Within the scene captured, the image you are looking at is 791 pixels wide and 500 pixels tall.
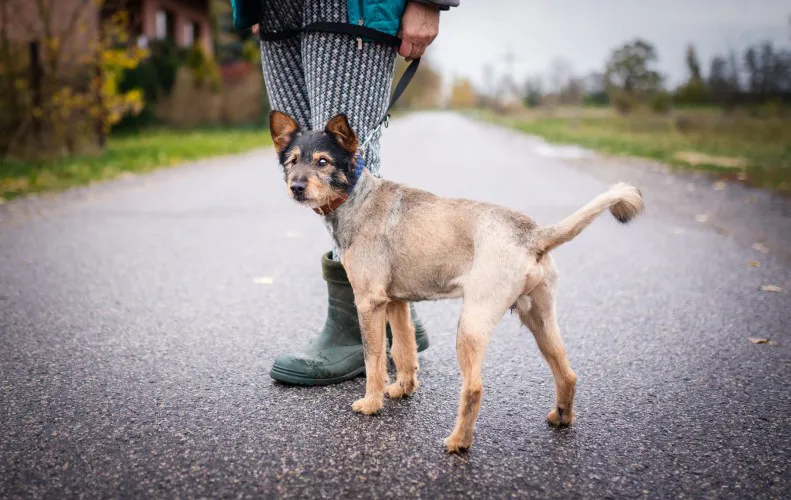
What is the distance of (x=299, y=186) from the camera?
282 centimetres

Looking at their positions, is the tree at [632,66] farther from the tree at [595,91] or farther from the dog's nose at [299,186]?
the dog's nose at [299,186]

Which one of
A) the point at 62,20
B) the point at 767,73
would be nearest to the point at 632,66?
the point at 767,73

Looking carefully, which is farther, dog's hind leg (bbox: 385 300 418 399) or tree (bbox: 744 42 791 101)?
tree (bbox: 744 42 791 101)

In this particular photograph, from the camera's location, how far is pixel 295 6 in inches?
127

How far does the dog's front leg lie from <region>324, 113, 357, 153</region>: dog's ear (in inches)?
26.7

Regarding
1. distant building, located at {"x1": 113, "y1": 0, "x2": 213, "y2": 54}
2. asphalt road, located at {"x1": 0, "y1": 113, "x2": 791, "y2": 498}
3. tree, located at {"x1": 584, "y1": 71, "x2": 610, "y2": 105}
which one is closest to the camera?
asphalt road, located at {"x1": 0, "y1": 113, "x2": 791, "y2": 498}

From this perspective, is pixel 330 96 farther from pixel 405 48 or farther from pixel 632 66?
pixel 632 66

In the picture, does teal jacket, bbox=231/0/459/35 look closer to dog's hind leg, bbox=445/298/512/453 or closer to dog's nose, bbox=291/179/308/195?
dog's nose, bbox=291/179/308/195

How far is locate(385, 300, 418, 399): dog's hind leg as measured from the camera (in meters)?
3.12

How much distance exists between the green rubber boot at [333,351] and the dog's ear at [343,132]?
0.71m

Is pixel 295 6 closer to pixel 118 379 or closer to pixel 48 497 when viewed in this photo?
pixel 118 379

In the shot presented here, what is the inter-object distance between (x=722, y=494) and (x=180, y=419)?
7.06 ft

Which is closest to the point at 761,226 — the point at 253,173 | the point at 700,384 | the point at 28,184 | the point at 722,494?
the point at 700,384

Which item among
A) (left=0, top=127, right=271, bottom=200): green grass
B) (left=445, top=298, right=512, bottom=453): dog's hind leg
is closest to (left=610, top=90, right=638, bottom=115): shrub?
(left=0, top=127, right=271, bottom=200): green grass
